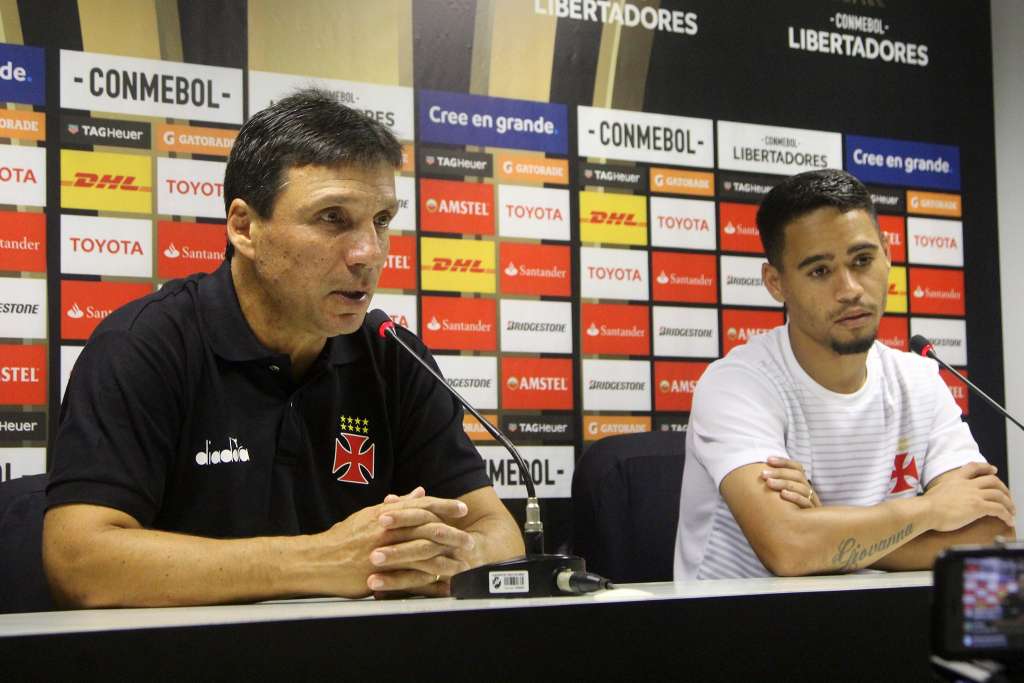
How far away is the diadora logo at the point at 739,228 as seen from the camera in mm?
3320

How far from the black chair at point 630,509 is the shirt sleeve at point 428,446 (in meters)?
0.44

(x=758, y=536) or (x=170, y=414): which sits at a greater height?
(x=170, y=414)

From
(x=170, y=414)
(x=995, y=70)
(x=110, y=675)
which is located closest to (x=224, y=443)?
(x=170, y=414)

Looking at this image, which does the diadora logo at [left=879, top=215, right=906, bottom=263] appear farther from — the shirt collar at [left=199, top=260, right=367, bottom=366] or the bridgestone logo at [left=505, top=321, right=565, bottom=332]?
the shirt collar at [left=199, top=260, right=367, bottom=366]

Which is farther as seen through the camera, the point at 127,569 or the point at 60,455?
the point at 60,455

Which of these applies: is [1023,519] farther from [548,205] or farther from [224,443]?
[224,443]

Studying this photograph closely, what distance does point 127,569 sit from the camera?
1.41 meters

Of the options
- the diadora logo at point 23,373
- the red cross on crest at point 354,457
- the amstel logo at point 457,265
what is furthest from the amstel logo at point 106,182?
the red cross on crest at point 354,457

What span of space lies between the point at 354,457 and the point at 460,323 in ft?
3.82

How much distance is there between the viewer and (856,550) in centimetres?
182

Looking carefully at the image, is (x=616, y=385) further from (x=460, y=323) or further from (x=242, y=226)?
(x=242, y=226)

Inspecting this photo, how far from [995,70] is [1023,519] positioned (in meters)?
1.54

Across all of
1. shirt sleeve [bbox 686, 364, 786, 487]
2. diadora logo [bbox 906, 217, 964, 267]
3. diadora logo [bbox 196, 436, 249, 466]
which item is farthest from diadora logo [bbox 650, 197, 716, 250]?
diadora logo [bbox 196, 436, 249, 466]

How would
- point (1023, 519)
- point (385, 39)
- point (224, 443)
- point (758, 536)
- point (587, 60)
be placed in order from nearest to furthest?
point (224, 443) < point (758, 536) < point (385, 39) < point (587, 60) < point (1023, 519)
